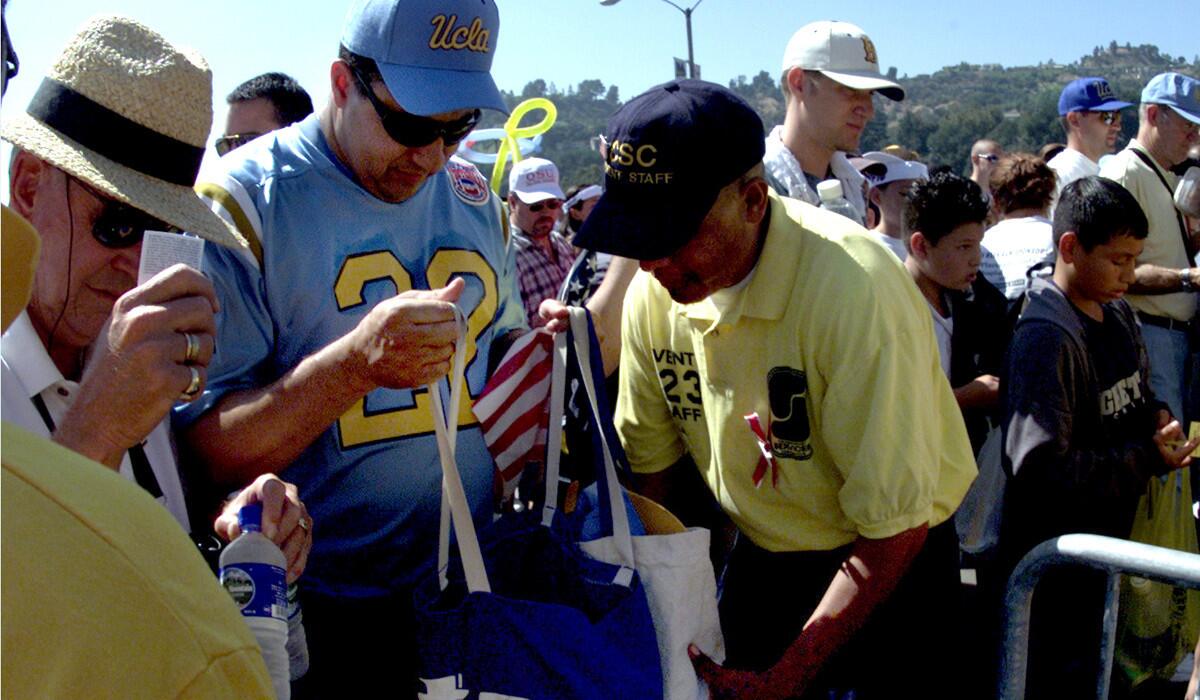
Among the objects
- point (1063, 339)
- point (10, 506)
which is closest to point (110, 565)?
point (10, 506)

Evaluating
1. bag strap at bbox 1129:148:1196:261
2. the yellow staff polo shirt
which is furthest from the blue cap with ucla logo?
bag strap at bbox 1129:148:1196:261

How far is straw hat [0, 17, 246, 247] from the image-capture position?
1.74 metres

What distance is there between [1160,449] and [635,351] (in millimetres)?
1849

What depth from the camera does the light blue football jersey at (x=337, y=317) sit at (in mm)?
2180

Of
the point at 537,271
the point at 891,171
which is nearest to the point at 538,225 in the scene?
the point at 537,271

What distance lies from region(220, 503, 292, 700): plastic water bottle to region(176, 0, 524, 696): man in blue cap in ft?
1.67

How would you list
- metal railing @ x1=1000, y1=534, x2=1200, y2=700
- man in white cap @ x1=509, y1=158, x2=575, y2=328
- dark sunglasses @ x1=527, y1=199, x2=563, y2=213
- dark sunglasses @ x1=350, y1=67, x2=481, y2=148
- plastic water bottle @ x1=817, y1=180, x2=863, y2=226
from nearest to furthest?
dark sunglasses @ x1=350, y1=67, x2=481, y2=148 → metal railing @ x1=1000, y1=534, x2=1200, y2=700 → plastic water bottle @ x1=817, y1=180, x2=863, y2=226 → man in white cap @ x1=509, y1=158, x2=575, y2=328 → dark sunglasses @ x1=527, y1=199, x2=563, y2=213

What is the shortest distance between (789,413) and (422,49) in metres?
1.06

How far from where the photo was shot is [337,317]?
88.5 inches

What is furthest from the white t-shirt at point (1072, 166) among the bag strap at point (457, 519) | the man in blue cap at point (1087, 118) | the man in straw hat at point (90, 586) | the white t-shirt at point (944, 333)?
the man in straw hat at point (90, 586)

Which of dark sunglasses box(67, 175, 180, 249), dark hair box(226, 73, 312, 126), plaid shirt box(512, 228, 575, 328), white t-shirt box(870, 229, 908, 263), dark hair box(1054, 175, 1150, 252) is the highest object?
dark hair box(226, 73, 312, 126)

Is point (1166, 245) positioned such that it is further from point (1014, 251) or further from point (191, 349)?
point (191, 349)

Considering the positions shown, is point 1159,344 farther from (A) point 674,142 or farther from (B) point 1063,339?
(A) point 674,142

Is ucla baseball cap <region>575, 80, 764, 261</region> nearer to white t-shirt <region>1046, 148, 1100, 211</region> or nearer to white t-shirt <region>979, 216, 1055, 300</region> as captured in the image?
white t-shirt <region>979, 216, 1055, 300</region>
